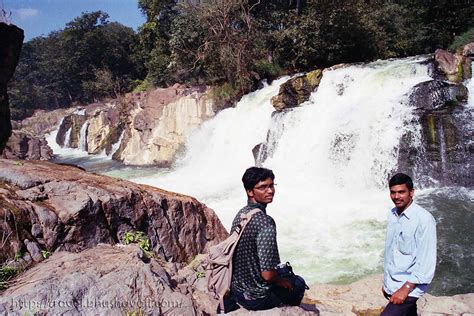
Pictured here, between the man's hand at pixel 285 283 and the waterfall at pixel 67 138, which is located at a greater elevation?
the waterfall at pixel 67 138

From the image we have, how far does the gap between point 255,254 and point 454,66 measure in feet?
38.9

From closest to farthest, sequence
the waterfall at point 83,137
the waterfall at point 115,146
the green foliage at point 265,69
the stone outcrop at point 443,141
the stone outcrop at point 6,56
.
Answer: the stone outcrop at point 6,56, the stone outcrop at point 443,141, the green foliage at point 265,69, the waterfall at point 115,146, the waterfall at point 83,137

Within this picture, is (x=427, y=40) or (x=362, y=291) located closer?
(x=362, y=291)

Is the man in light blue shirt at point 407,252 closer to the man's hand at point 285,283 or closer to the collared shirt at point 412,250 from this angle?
the collared shirt at point 412,250

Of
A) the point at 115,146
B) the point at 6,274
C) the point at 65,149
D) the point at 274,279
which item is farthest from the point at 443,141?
the point at 65,149

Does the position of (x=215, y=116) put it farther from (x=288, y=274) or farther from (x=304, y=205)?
(x=288, y=274)

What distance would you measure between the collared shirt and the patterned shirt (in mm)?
870

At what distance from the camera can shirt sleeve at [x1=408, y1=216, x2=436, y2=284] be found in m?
2.43

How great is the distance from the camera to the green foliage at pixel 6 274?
271 cm

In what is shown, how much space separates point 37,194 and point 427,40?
20872 millimetres

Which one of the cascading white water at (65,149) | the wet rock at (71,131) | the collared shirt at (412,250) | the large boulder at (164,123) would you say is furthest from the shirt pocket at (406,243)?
the wet rock at (71,131)

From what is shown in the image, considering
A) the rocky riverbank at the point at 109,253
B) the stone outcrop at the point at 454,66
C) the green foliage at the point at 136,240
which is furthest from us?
the stone outcrop at the point at 454,66

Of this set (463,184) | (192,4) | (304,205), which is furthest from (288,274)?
(192,4)

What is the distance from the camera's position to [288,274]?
9.09 feet
